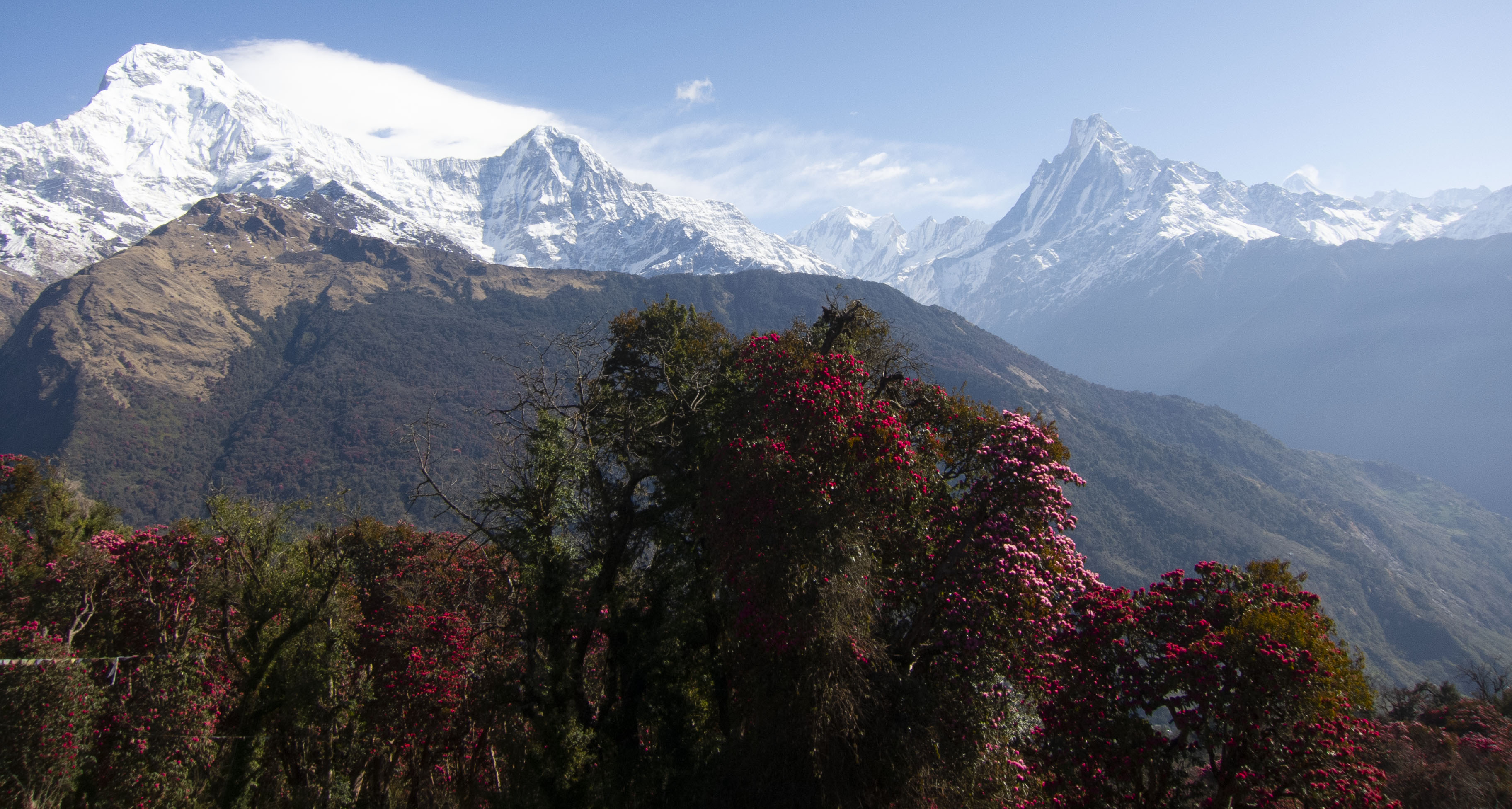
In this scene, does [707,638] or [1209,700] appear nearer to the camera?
[1209,700]

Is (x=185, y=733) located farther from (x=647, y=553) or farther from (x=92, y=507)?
(x=92, y=507)

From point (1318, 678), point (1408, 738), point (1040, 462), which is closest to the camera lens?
point (1318, 678)

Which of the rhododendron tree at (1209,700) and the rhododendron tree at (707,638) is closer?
the rhododendron tree at (1209,700)

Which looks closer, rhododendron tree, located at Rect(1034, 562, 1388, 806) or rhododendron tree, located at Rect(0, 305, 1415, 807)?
rhododendron tree, located at Rect(1034, 562, 1388, 806)

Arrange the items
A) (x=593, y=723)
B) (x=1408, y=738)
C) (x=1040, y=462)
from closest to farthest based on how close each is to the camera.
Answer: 1. (x=1040, y=462)
2. (x=593, y=723)
3. (x=1408, y=738)

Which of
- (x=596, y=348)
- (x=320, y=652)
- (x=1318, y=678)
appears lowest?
(x=320, y=652)

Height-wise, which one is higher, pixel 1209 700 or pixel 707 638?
pixel 1209 700

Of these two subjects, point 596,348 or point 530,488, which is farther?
point 596,348

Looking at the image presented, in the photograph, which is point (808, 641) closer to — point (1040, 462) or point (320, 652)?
point (1040, 462)

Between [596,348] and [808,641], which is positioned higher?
[596,348]

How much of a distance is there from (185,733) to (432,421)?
9320 millimetres

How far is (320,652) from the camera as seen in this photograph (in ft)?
63.0

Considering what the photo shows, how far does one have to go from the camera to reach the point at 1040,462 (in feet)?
43.6

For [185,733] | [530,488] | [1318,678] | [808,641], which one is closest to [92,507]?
[185,733]
